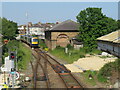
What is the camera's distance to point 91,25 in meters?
37.3

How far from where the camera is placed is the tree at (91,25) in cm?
3741

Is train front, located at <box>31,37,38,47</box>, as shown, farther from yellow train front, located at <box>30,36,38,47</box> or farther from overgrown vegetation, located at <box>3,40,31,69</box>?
overgrown vegetation, located at <box>3,40,31,69</box>

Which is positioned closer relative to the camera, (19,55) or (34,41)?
(19,55)

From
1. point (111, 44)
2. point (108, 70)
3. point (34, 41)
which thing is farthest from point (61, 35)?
point (108, 70)

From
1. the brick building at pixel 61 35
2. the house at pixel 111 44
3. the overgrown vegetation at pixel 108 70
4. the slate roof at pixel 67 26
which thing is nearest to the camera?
the overgrown vegetation at pixel 108 70

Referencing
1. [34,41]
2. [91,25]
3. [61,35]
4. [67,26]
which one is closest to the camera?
[91,25]

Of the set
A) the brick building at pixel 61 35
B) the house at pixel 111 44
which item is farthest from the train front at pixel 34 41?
the house at pixel 111 44

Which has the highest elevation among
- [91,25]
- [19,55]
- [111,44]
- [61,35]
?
[91,25]

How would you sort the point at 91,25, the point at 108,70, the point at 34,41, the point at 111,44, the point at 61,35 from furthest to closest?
the point at 34,41 < the point at 61,35 < the point at 91,25 < the point at 111,44 < the point at 108,70

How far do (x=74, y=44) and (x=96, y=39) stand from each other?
5.90m

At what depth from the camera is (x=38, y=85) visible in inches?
614

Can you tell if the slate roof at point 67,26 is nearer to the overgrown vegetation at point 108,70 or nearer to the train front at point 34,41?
the train front at point 34,41

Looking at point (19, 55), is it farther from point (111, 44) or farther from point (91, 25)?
point (91, 25)

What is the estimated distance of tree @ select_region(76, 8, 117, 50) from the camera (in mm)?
37406
